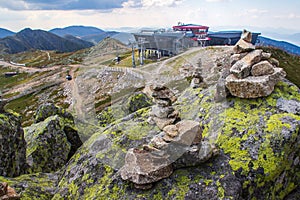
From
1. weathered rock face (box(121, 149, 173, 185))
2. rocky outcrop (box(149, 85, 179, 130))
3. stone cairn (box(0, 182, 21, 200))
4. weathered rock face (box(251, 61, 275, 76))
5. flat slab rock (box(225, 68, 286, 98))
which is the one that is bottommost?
stone cairn (box(0, 182, 21, 200))

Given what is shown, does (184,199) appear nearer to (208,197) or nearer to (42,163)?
(208,197)

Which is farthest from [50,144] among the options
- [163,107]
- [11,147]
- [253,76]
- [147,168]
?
[253,76]

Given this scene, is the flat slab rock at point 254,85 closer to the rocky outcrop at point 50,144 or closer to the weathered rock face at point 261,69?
the weathered rock face at point 261,69

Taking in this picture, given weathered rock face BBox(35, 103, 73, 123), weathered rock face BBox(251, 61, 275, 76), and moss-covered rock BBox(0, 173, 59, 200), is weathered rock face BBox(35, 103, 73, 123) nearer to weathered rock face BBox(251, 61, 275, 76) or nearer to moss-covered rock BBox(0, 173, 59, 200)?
moss-covered rock BBox(0, 173, 59, 200)

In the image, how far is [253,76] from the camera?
29.6ft

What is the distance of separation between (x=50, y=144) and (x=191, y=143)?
31.0ft

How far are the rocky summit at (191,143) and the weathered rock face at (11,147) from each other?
5 centimetres

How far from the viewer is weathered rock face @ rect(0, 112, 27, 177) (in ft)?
38.3

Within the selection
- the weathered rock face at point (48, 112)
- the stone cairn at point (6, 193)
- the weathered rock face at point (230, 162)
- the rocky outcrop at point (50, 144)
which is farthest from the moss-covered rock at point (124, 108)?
the stone cairn at point (6, 193)

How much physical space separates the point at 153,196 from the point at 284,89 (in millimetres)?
6193

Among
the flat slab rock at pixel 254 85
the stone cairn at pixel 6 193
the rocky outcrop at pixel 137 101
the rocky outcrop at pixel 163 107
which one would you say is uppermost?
the flat slab rock at pixel 254 85

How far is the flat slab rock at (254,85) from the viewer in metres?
8.71

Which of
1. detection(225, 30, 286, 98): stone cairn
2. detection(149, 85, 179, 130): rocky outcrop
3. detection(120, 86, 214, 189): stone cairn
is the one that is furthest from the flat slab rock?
detection(120, 86, 214, 189): stone cairn

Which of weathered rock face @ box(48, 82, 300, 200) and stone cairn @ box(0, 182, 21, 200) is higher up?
weathered rock face @ box(48, 82, 300, 200)
